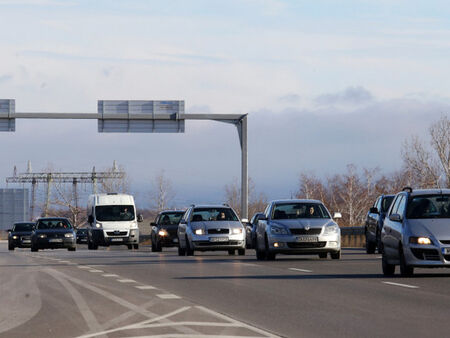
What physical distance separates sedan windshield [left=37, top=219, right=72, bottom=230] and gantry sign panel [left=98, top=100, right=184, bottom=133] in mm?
4731

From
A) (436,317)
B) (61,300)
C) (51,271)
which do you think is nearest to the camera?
(436,317)

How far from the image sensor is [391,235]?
880 inches

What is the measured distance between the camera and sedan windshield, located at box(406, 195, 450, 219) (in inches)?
859

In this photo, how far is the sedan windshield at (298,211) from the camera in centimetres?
3212

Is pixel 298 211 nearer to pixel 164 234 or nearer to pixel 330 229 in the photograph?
pixel 330 229

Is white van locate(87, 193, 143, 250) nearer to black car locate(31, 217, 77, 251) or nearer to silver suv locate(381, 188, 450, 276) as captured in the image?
black car locate(31, 217, 77, 251)

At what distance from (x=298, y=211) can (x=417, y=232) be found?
11368mm

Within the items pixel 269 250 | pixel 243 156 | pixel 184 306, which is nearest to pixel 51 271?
pixel 269 250

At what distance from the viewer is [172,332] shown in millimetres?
11992

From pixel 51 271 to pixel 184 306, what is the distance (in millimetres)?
11352

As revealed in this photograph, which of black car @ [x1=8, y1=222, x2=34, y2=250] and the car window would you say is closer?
the car window

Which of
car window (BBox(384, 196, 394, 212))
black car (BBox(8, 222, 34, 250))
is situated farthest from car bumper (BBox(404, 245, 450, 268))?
black car (BBox(8, 222, 34, 250))

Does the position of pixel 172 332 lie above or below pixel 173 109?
below

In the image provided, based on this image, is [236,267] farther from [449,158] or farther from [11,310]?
[449,158]
